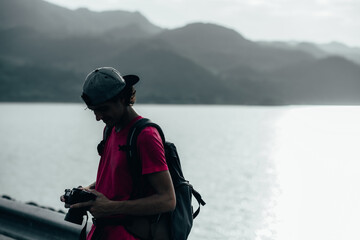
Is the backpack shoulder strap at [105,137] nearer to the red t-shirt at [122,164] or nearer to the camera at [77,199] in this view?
the red t-shirt at [122,164]

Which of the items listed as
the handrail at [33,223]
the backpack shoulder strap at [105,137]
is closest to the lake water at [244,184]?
the handrail at [33,223]

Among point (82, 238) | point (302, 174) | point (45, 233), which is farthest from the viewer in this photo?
point (302, 174)

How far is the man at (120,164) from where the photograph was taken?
206 centimetres

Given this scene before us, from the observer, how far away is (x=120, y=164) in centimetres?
215

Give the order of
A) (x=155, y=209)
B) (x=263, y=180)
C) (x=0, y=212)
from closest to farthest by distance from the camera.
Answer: (x=155, y=209) → (x=0, y=212) → (x=263, y=180)

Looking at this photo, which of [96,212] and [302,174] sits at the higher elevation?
[96,212]

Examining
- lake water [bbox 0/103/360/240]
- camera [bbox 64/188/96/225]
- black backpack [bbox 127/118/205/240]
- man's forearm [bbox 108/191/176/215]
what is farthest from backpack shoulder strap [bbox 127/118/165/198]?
lake water [bbox 0/103/360/240]

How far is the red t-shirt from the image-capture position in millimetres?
2047

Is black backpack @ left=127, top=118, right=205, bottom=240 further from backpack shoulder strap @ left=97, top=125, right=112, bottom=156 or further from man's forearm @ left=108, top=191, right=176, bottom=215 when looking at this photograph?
backpack shoulder strap @ left=97, top=125, right=112, bottom=156

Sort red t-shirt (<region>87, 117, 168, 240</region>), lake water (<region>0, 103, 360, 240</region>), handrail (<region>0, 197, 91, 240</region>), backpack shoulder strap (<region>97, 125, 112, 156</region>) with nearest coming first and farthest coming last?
red t-shirt (<region>87, 117, 168, 240</region>) → backpack shoulder strap (<region>97, 125, 112, 156</region>) → handrail (<region>0, 197, 91, 240</region>) → lake water (<region>0, 103, 360, 240</region>)

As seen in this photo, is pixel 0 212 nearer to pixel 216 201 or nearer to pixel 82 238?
pixel 82 238

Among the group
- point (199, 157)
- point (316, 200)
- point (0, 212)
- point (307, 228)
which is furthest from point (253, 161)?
point (0, 212)

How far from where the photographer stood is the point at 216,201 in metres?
41.9

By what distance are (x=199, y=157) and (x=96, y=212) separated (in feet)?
245
